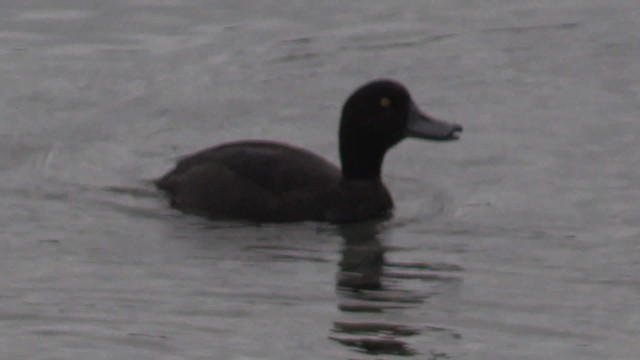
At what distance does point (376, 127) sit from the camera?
50.7ft

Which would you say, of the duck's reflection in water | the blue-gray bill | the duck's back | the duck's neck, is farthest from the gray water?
the blue-gray bill

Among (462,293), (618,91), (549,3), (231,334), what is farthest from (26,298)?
(549,3)

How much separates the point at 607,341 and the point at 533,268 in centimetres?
199

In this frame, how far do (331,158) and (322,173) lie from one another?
186cm

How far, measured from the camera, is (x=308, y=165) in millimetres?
15383

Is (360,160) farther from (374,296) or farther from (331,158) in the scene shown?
(374,296)

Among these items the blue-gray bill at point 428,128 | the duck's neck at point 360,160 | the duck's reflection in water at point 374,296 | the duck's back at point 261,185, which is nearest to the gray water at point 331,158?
the duck's reflection in water at point 374,296

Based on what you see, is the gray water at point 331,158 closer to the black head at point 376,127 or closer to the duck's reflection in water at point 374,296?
the duck's reflection in water at point 374,296

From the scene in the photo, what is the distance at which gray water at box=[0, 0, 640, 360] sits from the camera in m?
11.7

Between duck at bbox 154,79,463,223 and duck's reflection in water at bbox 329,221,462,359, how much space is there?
268mm

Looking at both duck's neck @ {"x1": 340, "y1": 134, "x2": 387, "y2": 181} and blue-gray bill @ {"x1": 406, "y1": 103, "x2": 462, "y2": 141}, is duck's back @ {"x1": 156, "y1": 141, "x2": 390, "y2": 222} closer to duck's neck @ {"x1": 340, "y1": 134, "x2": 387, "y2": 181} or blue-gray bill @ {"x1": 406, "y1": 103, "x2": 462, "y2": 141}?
duck's neck @ {"x1": 340, "y1": 134, "x2": 387, "y2": 181}

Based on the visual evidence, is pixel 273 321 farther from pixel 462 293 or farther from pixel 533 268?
pixel 533 268

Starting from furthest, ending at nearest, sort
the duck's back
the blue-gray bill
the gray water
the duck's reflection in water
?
the blue-gray bill, the duck's back, the gray water, the duck's reflection in water

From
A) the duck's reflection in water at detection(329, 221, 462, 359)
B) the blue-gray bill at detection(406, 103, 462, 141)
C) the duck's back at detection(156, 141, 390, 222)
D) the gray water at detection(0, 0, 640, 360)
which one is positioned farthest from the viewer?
the blue-gray bill at detection(406, 103, 462, 141)
